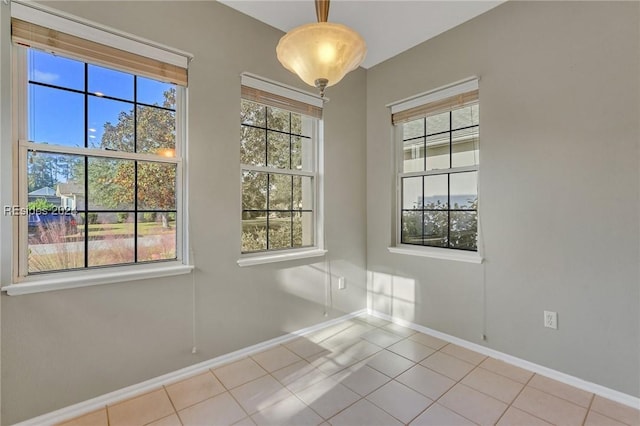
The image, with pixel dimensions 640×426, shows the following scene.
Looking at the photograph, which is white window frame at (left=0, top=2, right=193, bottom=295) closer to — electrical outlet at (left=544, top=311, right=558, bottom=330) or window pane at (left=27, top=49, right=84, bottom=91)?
window pane at (left=27, top=49, right=84, bottom=91)

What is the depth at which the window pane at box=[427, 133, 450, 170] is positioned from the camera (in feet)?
9.71

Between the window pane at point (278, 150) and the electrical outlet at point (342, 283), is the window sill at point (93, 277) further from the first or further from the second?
the electrical outlet at point (342, 283)

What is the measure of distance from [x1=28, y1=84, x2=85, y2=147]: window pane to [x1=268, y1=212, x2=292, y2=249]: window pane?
1.52 m

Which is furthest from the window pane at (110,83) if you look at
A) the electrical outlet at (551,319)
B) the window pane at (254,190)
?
the electrical outlet at (551,319)

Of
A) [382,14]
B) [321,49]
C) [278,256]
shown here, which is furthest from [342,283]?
[382,14]

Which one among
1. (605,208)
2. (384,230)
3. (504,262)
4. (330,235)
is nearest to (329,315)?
(330,235)

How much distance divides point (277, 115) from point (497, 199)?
2076 millimetres

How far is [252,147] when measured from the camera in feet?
8.82

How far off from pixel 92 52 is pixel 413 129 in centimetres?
277

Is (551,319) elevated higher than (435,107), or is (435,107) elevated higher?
(435,107)

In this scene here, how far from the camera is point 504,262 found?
248 cm

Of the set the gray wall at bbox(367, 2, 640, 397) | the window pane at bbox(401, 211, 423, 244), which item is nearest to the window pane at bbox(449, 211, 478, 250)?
the gray wall at bbox(367, 2, 640, 397)

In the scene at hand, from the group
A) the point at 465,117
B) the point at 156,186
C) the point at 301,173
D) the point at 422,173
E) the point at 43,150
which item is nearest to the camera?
the point at 43,150

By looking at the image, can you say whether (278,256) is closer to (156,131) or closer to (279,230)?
(279,230)
